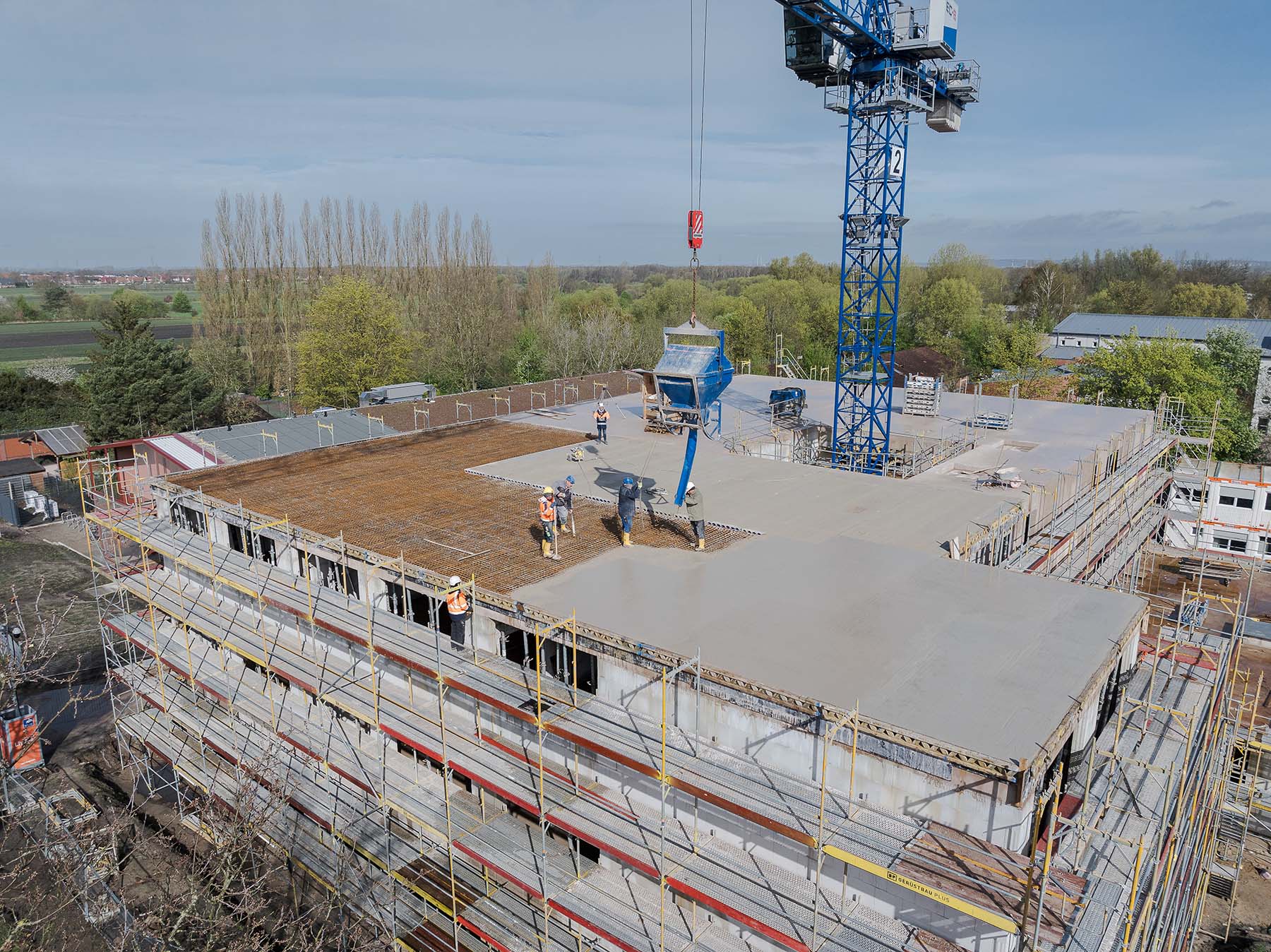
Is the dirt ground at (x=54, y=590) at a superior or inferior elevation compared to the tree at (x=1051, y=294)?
inferior

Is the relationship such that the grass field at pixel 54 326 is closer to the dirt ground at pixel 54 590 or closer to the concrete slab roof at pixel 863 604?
the dirt ground at pixel 54 590

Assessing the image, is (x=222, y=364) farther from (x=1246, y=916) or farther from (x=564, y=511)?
(x=1246, y=916)

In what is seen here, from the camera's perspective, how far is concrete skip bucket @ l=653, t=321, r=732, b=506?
63.0ft

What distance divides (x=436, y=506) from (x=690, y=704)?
35.3ft

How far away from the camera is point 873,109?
2820 centimetres

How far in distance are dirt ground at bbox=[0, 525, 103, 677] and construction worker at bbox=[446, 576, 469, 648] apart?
19.8m

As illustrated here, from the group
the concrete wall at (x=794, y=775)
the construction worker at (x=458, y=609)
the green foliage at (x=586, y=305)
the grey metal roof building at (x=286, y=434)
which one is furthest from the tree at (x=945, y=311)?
the concrete wall at (x=794, y=775)

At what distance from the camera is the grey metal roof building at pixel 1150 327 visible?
239 ft

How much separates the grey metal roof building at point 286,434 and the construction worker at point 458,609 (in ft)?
55.2

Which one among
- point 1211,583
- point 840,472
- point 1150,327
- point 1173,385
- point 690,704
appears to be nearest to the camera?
point 690,704

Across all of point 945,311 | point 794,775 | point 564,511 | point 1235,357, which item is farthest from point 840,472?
point 945,311

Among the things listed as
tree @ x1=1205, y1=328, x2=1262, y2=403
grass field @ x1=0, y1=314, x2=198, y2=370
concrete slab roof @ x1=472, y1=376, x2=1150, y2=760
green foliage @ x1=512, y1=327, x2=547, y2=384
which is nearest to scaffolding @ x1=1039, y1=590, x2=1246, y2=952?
concrete slab roof @ x1=472, y1=376, x2=1150, y2=760

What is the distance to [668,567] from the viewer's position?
16906 millimetres

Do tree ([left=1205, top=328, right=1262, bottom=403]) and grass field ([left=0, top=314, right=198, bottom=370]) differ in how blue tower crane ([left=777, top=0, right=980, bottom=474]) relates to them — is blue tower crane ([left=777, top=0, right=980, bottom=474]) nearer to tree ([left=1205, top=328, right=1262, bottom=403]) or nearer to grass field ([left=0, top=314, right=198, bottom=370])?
tree ([left=1205, top=328, right=1262, bottom=403])
